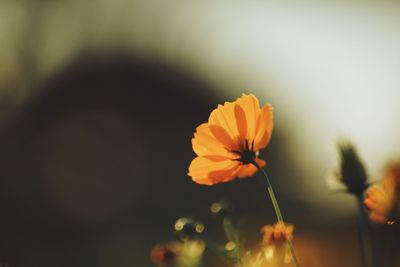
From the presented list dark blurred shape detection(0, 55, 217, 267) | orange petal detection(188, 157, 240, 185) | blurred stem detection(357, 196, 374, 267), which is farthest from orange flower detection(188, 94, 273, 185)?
Answer: dark blurred shape detection(0, 55, 217, 267)

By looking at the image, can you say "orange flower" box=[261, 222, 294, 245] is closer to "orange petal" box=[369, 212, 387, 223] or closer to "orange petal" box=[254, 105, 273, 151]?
"orange petal" box=[369, 212, 387, 223]

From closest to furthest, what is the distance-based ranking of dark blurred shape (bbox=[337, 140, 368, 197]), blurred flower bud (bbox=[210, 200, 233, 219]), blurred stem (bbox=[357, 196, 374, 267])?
blurred stem (bbox=[357, 196, 374, 267])
dark blurred shape (bbox=[337, 140, 368, 197])
blurred flower bud (bbox=[210, 200, 233, 219])

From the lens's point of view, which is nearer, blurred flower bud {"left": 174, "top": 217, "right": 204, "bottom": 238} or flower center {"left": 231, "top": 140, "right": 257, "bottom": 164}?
blurred flower bud {"left": 174, "top": 217, "right": 204, "bottom": 238}

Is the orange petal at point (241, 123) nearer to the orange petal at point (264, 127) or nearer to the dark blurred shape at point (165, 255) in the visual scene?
the orange petal at point (264, 127)

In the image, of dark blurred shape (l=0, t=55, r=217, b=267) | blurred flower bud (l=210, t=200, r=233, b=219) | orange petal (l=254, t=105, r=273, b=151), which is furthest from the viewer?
dark blurred shape (l=0, t=55, r=217, b=267)

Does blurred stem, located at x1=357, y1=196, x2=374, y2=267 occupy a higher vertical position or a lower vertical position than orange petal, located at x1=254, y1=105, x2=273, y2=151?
lower

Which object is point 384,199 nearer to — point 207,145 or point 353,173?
point 353,173
